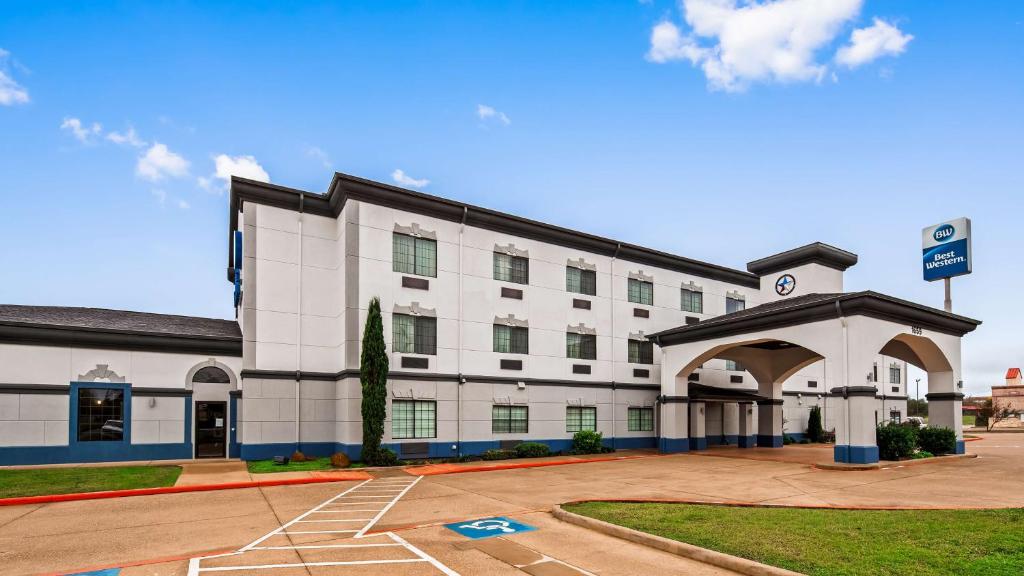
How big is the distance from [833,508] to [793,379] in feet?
99.4

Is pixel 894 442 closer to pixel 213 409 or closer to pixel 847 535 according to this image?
pixel 847 535

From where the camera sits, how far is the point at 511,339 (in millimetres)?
29875

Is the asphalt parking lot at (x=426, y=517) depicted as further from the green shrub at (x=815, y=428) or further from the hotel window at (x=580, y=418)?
the green shrub at (x=815, y=428)

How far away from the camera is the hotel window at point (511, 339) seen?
2945 centimetres

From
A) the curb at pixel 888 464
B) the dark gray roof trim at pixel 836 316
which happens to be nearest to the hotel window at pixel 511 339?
the dark gray roof trim at pixel 836 316

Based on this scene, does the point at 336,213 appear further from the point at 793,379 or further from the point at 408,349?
the point at 793,379

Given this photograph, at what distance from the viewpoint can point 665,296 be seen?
117ft

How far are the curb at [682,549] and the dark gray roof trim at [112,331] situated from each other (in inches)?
770

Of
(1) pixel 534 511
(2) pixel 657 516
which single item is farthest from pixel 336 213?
(2) pixel 657 516

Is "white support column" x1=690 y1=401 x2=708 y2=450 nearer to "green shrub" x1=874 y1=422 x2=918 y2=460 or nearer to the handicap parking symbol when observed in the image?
"green shrub" x1=874 y1=422 x2=918 y2=460

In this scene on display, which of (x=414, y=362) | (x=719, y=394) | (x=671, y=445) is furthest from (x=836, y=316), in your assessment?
(x=414, y=362)

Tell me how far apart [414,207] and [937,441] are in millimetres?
24417

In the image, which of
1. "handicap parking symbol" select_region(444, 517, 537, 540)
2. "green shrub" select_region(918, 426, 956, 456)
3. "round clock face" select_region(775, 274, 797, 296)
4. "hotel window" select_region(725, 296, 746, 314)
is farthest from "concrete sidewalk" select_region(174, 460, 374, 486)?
"round clock face" select_region(775, 274, 797, 296)

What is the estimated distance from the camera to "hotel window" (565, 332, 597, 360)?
31688 mm
